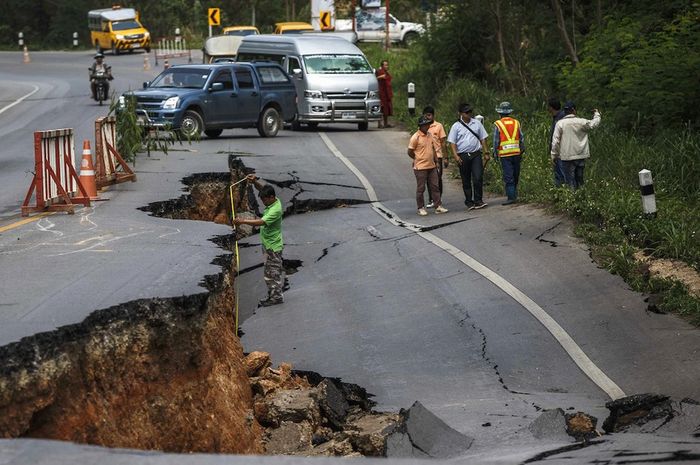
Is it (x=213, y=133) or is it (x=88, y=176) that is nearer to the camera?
(x=88, y=176)

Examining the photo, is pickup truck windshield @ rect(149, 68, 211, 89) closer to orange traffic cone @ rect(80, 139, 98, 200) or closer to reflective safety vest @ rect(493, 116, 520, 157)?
orange traffic cone @ rect(80, 139, 98, 200)

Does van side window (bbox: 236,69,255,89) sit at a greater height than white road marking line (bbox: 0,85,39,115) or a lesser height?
greater

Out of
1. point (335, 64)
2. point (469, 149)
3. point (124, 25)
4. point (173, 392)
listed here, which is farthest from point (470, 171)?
point (124, 25)

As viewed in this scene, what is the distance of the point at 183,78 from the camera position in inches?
1084

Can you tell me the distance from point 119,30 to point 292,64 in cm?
3445

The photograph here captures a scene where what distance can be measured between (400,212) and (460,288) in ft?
17.6

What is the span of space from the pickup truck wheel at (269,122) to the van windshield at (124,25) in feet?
122

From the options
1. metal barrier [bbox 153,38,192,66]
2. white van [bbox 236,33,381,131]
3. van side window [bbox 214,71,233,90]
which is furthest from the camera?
metal barrier [bbox 153,38,192,66]

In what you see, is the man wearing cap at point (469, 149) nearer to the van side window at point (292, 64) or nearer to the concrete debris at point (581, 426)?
the concrete debris at point (581, 426)

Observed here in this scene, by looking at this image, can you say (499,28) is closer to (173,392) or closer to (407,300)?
(407,300)

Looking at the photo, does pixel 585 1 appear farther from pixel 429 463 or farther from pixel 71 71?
pixel 71 71

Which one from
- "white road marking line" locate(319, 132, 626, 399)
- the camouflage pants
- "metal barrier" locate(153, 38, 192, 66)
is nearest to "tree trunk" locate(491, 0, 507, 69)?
"white road marking line" locate(319, 132, 626, 399)

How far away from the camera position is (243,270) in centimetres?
1528

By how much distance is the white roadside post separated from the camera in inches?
569
